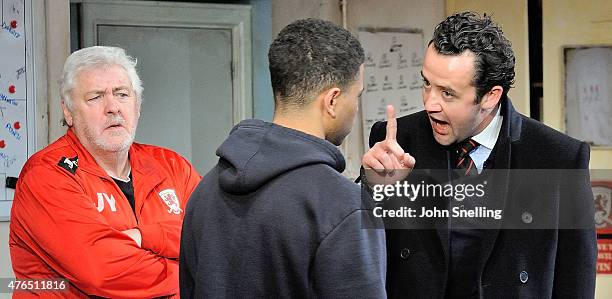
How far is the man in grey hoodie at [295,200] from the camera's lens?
2109mm

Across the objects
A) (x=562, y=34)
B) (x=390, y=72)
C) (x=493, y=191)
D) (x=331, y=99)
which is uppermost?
(x=562, y=34)

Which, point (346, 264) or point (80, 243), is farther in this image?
point (80, 243)

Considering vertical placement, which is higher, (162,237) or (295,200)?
(295,200)

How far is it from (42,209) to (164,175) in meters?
0.48

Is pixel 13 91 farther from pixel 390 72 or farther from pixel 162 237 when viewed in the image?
pixel 390 72

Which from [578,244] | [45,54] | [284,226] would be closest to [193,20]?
[45,54]

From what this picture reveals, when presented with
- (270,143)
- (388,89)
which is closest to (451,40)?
(270,143)

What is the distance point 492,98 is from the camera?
2691mm

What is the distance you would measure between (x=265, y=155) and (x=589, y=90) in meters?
3.81

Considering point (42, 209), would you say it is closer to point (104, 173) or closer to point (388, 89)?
point (104, 173)

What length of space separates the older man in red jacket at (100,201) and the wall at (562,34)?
9.42 ft

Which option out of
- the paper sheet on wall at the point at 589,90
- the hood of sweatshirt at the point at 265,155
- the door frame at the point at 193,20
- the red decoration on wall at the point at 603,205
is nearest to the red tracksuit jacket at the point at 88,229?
the hood of sweatshirt at the point at 265,155

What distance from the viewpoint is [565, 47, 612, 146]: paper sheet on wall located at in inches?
217

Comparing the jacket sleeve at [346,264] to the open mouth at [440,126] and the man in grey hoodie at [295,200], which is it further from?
the open mouth at [440,126]
